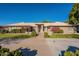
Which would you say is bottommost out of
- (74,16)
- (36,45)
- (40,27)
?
(36,45)

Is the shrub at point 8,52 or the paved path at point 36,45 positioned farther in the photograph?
the paved path at point 36,45

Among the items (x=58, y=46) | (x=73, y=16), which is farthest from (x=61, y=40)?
(x=73, y=16)

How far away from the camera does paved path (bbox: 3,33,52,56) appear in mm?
7342

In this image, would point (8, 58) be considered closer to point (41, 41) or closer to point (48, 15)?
point (41, 41)

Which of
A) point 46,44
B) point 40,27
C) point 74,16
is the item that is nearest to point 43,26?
point 40,27

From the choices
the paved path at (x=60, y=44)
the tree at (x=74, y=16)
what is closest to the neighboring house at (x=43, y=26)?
the tree at (x=74, y=16)

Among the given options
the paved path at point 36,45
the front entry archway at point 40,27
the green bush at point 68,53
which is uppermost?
the front entry archway at point 40,27

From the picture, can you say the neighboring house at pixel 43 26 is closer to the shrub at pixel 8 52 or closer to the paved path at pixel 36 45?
Result: the paved path at pixel 36 45

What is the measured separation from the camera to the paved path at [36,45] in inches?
289

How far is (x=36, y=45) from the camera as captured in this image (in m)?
7.40

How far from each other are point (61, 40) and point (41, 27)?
1.89 feet

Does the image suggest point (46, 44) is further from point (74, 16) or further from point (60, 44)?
point (74, 16)

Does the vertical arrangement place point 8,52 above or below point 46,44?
below

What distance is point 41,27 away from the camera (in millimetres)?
7445
